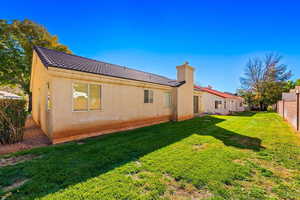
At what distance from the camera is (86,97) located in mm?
6684

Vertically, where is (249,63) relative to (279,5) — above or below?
above

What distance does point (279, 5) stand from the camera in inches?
348

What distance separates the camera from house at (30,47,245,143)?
18.8ft

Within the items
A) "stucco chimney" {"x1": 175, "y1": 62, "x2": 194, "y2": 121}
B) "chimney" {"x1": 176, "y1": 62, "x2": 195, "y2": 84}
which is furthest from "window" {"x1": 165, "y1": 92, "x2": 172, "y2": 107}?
"chimney" {"x1": 176, "y1": 62, "x2": 195, "y2": 84}

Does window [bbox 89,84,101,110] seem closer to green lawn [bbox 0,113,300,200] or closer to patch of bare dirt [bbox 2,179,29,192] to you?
green lawn [bbox 0,113,300,200]

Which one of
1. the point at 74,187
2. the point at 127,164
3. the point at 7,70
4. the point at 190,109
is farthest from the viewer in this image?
the point at 7,70

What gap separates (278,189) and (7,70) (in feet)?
79.4

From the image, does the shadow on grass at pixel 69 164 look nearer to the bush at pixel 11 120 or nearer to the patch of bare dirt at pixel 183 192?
the patch of bare dirt at pixel 183 192

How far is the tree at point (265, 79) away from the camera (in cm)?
2638

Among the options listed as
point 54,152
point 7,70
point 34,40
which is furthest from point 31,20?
point 54,152

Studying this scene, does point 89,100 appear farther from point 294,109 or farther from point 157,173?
point 294,109

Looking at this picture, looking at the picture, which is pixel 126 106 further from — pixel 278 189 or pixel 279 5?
pixel 279 5

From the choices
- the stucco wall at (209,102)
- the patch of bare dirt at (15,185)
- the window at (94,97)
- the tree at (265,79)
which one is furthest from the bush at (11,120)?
the tree at (265,79)

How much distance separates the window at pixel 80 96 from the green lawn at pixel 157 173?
7.05 feet
